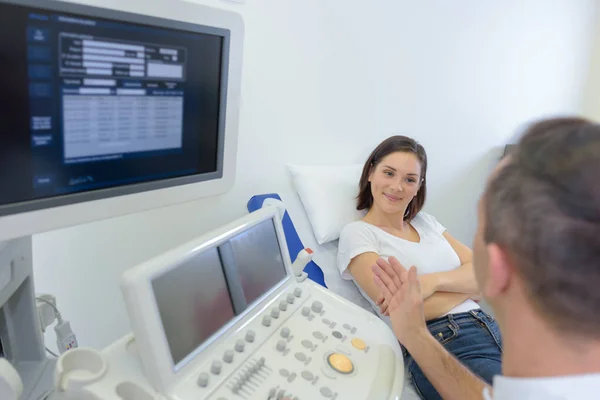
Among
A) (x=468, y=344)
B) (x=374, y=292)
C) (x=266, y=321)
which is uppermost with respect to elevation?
(x=266, y=321)

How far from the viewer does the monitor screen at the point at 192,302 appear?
646 millimetres

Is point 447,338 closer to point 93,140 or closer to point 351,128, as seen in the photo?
point 351,128

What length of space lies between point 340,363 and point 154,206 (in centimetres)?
40

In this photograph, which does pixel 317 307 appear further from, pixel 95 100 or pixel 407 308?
pixel 95 100

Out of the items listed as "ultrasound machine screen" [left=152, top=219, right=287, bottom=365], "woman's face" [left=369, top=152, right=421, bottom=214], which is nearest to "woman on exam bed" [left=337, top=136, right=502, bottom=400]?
"woman's face" [left=369, top=152, right=421, bottom=214]

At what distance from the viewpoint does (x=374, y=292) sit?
4.07 feet

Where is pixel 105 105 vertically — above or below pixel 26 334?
above

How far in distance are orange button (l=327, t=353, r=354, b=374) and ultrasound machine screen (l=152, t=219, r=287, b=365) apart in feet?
0.58

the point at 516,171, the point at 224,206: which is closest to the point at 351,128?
the point at 224,206

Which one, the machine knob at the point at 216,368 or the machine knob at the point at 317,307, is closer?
the machine knob at the point at 216,368

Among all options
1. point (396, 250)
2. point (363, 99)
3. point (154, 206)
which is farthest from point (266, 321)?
point (363, 99)

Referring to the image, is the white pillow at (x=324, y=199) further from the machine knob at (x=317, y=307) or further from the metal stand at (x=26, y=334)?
the metal stand at (x=26, y=334)

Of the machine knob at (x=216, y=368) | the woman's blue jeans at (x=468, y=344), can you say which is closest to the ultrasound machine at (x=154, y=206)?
the machine knob at (x=216, y=368)

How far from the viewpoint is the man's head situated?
0.48m
